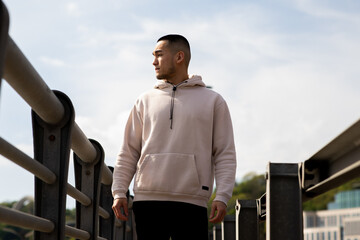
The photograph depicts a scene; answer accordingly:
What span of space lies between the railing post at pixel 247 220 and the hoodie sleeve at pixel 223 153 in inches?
103

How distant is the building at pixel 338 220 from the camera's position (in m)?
118

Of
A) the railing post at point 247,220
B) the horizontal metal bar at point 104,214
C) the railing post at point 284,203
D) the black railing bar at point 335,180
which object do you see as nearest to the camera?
the black railing bar at point 335,180

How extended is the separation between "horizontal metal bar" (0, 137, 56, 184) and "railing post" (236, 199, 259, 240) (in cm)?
331

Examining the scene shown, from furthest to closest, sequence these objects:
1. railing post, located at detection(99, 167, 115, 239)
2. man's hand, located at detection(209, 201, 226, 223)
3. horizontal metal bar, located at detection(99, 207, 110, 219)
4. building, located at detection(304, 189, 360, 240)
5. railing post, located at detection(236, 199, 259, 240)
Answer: building, located at detection(304, 189, 360, 240) → railing post, located at detection(99, 167, 115, 239) → railing post, located at detection(236, 199, 259, 240) → horizontal metal bar, located at detection(99, 207, 110, 219) → man's hand, located at detection(209, 201, 226, 223)

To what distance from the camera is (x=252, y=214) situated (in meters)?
6.95

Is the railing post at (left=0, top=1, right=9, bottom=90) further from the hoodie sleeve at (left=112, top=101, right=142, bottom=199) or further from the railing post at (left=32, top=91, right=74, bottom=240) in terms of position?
the hoodie sleeve at (left=112, top=101, right=142, bottom=199)

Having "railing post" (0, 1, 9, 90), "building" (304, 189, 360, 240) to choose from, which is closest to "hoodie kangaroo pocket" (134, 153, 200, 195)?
"railing post" (0, 1, 9, 90)

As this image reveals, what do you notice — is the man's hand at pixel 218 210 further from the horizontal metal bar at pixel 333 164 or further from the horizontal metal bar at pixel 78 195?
the horizontal metal bar at pixel 78 195

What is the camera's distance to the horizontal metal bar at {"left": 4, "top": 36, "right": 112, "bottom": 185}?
280cm

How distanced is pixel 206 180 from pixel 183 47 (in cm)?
78

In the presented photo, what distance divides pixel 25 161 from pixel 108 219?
4137 mm

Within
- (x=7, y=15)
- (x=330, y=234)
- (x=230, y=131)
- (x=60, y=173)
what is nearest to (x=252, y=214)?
(x=230, y=131)

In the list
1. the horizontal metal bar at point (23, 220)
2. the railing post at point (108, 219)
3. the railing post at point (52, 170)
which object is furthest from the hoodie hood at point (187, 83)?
the railing post at point (108, 219)

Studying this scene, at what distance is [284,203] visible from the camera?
13.3 feet
